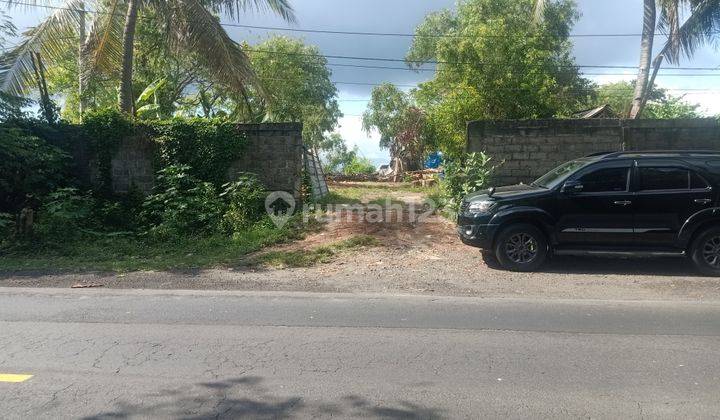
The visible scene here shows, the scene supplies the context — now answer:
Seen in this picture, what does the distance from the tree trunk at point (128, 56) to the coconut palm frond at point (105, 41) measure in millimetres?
364

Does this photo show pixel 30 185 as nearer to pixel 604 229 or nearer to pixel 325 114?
pixel 604 229

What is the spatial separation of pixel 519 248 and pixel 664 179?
2.57m

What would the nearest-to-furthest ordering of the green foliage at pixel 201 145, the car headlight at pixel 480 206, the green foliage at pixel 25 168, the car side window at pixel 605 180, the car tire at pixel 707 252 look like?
the car tire at pixel 707 252 < the car side window at pixel 605 180 < the car headlight at pixel 480 206 < the green foliage at pixel 25 168 < the green foliage at pixel 201 145

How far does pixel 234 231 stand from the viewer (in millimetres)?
11234

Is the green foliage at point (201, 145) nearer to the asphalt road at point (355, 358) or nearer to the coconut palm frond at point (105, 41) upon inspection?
the coconut palm frond at point (105, 41)

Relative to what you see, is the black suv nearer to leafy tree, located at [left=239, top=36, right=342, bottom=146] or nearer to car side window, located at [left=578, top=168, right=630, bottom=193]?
car side window, located at [left=578, top=168, right=630, bottom=193]

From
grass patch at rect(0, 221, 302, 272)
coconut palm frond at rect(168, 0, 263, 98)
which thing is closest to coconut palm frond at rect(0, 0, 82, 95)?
coconut palm frond at rect(168, 0, 263, 98)

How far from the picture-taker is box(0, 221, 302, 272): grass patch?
8.91 meters

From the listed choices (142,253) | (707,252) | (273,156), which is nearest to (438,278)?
(707,252)

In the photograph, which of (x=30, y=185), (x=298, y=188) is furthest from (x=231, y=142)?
(x=30, y=185)

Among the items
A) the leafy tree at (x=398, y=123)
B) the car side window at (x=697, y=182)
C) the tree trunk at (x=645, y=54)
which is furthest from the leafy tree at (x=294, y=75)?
the car side window at (x=697, y=182)

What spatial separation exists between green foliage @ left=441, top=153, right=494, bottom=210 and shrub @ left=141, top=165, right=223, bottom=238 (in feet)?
17.2

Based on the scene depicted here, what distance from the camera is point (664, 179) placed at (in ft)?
27.3

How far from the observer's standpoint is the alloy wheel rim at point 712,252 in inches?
319
